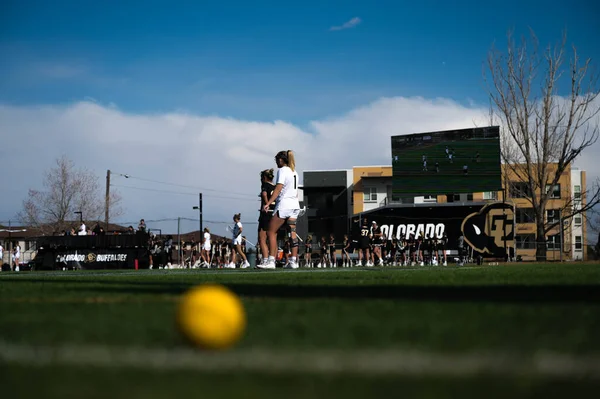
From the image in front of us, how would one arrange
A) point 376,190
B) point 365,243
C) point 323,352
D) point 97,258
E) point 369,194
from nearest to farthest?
point 323,352 < point 365,243 < point 97,258 < point 376,190 < point 369,194

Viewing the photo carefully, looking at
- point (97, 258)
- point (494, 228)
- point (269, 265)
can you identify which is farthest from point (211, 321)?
point (494, 228)

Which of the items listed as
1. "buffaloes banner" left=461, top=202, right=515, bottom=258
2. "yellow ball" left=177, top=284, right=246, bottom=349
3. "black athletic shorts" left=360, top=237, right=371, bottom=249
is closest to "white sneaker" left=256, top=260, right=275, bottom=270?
"yellow ball" left=177, top=284, right=246, bottom=349

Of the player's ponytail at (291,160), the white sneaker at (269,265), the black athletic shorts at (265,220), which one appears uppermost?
the player's ponytail at (291,160)

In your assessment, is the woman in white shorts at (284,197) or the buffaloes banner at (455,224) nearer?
the woman in white shorts at (284,197)

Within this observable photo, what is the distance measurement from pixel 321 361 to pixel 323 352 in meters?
0.21


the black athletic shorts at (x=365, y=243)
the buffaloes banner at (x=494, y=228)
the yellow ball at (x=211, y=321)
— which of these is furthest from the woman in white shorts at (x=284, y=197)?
the buffaloes banner at (x=494, y=228)

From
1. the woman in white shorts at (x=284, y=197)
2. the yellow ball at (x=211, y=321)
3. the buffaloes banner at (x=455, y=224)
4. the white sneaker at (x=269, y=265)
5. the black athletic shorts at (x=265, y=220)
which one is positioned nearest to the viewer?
the yellow ball at (x=211, y=321)

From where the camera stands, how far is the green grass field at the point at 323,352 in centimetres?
207

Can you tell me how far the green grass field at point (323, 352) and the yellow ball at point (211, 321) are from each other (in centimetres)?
6

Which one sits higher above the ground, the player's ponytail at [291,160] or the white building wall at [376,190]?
the white building wall at [376,190]

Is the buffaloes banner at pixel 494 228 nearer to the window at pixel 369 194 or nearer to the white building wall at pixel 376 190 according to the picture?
the white building wall at pixel 376 190

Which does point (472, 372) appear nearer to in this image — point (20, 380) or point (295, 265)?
point (20, 380)

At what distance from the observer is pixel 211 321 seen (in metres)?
2.75

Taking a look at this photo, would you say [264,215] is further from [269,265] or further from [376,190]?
[376,190]
